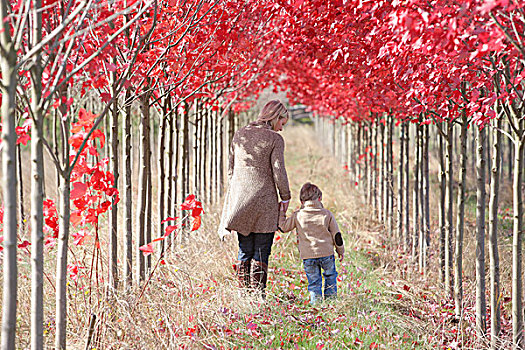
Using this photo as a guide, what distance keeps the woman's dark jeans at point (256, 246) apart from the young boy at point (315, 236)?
0.64 ft

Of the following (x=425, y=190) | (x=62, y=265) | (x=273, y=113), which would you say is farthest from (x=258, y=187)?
(x=425, y=190)

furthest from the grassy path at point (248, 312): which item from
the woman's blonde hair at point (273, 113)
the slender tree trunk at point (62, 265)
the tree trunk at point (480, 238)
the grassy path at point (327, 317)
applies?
the woman's blonde hair at point (273, 113)

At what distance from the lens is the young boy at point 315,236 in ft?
15.4

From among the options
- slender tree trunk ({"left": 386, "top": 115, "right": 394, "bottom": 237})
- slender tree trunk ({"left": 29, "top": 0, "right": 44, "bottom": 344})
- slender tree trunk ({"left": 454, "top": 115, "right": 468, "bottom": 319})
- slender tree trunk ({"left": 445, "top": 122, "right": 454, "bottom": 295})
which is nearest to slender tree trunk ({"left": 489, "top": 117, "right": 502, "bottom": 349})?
slender tree trunk ({"left": 454, "top": 115, "right": 468, "bottom": 319})

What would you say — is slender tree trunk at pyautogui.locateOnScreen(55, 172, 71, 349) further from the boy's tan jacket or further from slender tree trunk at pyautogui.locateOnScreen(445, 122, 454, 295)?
slender tree trunk at pyautogui.locateOnScreen(445, 122, 454, 295)

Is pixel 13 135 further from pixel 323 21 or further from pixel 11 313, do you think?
pixel 323 21

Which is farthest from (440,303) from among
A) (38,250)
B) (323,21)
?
(38,250)

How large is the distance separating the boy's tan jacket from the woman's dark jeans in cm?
20

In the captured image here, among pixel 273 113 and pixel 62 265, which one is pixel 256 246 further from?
pixel 62 265

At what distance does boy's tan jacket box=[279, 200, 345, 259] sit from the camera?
470 cm

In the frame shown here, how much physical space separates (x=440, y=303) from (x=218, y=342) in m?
2.62

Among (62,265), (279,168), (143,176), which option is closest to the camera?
(62,265)

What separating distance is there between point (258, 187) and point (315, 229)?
0.66 m

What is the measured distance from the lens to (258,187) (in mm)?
4492
